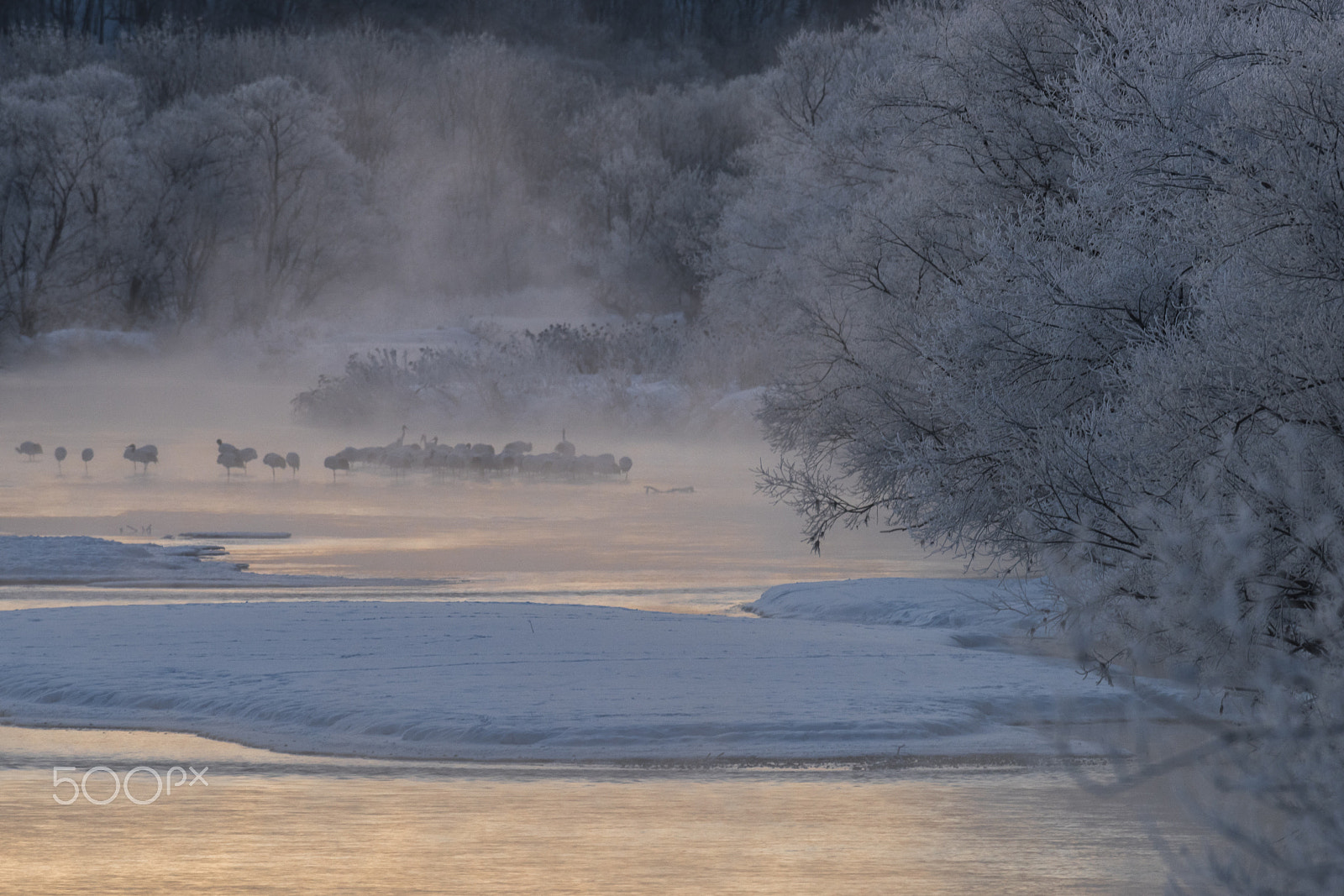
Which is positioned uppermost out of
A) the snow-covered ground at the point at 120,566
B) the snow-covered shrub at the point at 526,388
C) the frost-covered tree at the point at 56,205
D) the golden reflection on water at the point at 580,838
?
the frost-covered tree at the point at 56,205

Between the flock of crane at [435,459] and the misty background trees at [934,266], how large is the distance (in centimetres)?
323

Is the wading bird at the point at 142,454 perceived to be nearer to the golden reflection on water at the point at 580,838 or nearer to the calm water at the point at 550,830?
the calm water at the point at 550,830

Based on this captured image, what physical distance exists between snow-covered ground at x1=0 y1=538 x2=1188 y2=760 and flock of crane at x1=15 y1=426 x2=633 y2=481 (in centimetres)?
1365

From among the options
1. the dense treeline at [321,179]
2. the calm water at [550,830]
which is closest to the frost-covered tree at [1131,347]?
the calm water at [550,830]

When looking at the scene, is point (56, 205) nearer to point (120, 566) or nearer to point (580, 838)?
point (120, 566)

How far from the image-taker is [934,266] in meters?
16.5

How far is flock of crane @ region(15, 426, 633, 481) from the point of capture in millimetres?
27188

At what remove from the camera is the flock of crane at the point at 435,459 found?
27.2 metres

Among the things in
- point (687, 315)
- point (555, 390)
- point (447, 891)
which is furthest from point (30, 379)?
point (447, 891)

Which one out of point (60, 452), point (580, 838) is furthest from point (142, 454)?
point (580, 838)

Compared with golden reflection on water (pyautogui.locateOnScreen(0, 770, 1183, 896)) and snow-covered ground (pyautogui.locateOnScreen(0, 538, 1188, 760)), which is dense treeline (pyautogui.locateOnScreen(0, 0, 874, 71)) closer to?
snow-covered ground (pyautogui.locateOnScreen(0, 538, 1188, 760))

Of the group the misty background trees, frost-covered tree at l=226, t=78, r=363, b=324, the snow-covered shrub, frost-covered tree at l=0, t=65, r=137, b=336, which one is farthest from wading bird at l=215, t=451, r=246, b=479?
frost-covered tree at l=226, t=78, r=363, b=324

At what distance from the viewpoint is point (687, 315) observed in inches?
1818

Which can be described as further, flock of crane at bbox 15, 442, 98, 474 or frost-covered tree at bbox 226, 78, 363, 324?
frost-covered tree at bbox 226, 78, 363, 324
